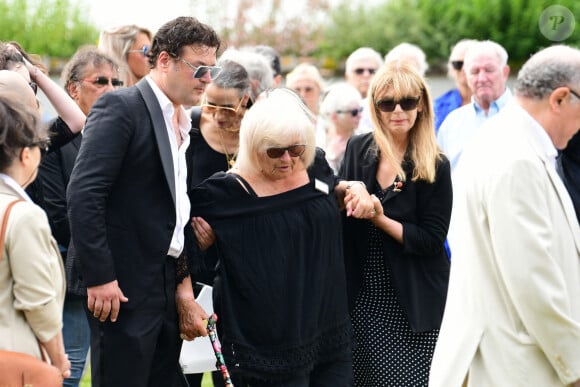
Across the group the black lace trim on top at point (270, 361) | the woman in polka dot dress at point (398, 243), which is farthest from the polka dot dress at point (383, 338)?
the black lace trim on top at point (270, 361)

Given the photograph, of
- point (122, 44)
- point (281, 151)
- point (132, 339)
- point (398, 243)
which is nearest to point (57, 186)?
point (132, 339)

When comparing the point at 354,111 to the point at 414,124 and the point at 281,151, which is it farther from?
the point at 281,151

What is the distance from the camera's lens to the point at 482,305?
4.18 m

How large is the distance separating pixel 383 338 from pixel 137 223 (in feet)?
5.12

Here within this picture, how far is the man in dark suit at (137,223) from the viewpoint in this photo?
15.0 feet

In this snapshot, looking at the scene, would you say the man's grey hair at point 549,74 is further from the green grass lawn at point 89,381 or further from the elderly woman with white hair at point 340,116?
the green grass lawn at point 89,381

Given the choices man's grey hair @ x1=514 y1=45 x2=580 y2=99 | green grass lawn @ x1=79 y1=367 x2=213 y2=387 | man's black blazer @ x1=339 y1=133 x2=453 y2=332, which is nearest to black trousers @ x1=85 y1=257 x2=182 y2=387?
man's black blazer @ x1=339 y1=133 x2=453 y2=332

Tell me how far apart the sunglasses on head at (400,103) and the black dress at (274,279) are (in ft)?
3.04

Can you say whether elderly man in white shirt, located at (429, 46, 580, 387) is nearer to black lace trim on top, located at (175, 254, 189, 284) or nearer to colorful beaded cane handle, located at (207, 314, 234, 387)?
colorful beaded cane handle, located at (207, 314, 234, 387)

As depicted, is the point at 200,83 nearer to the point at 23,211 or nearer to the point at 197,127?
the point at 197,127

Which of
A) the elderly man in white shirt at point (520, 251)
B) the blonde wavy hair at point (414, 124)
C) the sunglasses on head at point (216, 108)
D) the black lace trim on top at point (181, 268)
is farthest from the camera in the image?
the sunglasses on head at point (216, 108)

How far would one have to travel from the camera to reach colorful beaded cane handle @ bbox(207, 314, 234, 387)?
15.4 ft

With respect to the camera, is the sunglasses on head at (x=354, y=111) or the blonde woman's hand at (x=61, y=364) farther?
the sunglasses on head at (x=354, y=111)

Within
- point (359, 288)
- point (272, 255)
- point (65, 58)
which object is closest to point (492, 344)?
point (272, 255)
